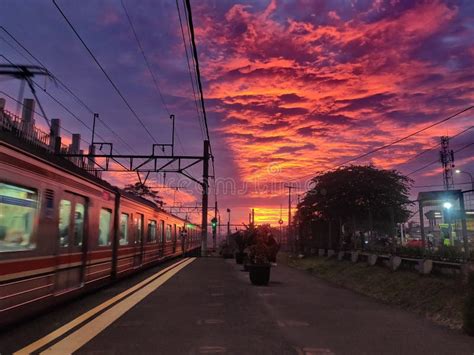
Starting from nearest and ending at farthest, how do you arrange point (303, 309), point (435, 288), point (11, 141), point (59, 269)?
point (11, 141) < point (59, 269) < point (303, 309) < point (435, 288)

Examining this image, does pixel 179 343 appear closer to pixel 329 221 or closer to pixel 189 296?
pixel 189 296

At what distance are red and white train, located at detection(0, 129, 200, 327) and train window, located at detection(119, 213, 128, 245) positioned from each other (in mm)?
134

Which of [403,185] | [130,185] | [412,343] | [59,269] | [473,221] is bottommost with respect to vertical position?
[412,343]

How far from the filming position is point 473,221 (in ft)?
50.3

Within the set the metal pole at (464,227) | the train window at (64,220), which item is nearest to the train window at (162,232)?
the train window at (64,220)

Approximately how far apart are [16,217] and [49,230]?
1280 mm

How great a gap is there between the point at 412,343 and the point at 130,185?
70485mm

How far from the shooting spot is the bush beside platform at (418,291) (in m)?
9.31

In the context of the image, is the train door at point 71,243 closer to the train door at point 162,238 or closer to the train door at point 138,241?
the train door at point 138,241

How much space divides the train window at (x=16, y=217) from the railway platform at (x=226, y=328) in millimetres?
1425

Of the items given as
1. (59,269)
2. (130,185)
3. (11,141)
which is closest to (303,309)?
(59,269)

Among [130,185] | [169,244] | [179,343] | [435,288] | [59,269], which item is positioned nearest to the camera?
[179,343]

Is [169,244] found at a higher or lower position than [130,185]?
lower

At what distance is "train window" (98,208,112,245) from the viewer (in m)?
12.6
